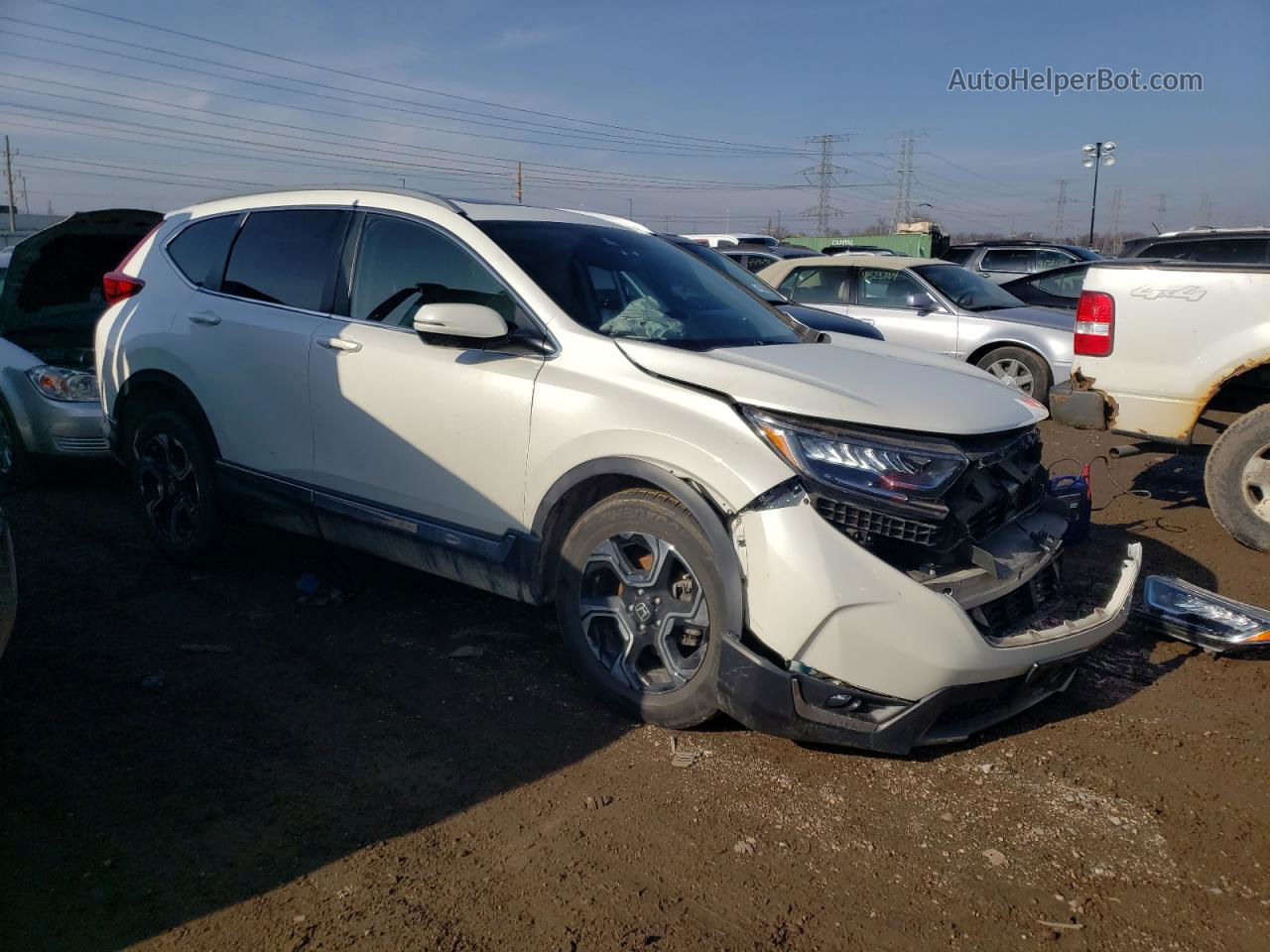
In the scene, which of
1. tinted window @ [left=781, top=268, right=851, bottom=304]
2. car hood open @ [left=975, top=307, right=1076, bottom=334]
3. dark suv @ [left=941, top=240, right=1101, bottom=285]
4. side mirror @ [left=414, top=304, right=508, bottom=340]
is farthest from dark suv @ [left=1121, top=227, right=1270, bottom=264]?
dark suv @ [left=941, top=240, right=1101, bottom=285]

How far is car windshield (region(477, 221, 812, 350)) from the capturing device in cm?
394

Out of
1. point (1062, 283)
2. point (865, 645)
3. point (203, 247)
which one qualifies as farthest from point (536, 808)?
point (1062, 283)

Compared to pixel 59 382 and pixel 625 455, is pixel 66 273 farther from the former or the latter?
pixel 625 455

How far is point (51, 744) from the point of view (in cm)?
347

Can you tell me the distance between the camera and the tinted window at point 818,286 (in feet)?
38.3

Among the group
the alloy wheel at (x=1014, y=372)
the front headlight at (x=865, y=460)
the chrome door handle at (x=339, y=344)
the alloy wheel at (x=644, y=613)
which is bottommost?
the alloy wheel at (x=644, y=613)

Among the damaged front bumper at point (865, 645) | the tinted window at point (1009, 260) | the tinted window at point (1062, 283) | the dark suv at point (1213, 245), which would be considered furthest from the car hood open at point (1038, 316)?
the damaged front bumper at point (865, 645)

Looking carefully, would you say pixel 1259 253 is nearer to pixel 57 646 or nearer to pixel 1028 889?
pixel 1028 889

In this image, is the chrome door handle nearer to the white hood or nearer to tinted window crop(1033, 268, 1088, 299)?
the white hood

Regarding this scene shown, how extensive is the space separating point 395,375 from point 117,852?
2.03 m

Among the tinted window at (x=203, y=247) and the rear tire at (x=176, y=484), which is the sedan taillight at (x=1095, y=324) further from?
the rear tire at (x=176, y=484)

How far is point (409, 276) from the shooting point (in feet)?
14.1

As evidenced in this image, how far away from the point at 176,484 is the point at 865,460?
3773 mm

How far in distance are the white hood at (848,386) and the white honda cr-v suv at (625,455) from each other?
1 centimetres
